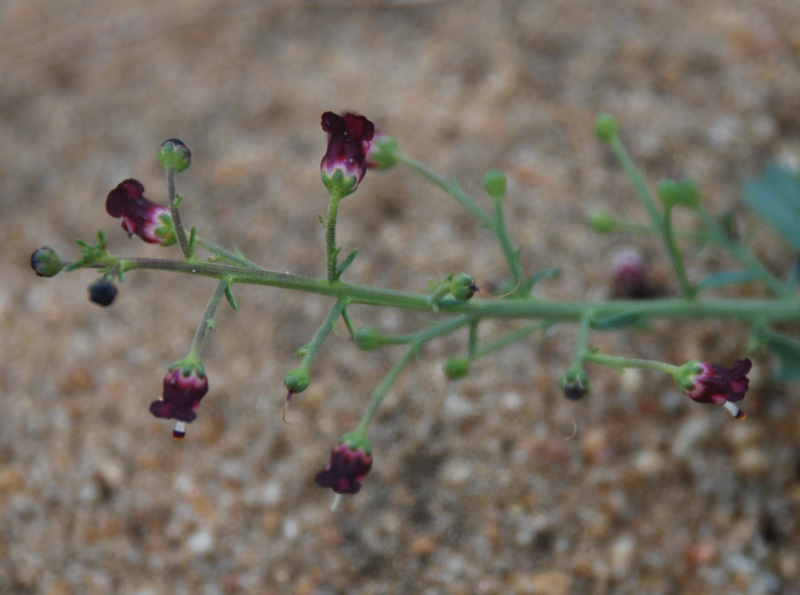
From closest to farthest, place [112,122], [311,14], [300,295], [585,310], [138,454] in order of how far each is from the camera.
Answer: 1. [585,310]
2. [138,454]
3. [300,295]
4. [112,122]
5. [311,14]

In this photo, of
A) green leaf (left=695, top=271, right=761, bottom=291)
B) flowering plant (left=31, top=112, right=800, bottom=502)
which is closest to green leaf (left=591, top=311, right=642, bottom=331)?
flowering plant (left=31, top=112, right=800, bottom=502)

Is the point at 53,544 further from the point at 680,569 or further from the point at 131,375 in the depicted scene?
the point at 680,569

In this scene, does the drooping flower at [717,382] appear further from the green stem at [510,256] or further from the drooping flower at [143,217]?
the drooping flower at [143,217]

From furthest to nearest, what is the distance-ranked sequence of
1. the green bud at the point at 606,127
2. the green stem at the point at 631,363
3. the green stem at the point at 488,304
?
the green bud at the point at 606,127, the green stem at the point at 631,363, the green stem at the point at 488,304

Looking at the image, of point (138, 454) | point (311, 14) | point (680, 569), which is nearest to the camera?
point (680, 569)

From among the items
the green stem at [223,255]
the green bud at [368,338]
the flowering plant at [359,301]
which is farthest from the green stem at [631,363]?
the green stem at [223,255]

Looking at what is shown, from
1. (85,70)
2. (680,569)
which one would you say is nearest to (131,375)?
(85,70)
